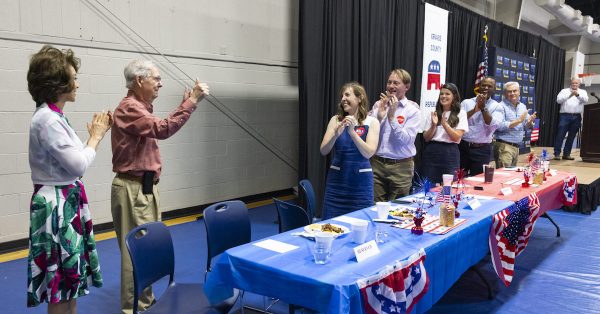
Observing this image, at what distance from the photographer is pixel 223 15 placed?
467 cm

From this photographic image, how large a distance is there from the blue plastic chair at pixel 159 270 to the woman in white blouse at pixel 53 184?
0.23 meters

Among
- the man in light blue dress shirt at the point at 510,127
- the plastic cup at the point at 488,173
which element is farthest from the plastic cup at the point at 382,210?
the man in light blue dress shirt at the point at 510,127

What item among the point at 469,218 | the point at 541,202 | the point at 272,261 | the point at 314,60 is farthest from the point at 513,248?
the point at 314,60

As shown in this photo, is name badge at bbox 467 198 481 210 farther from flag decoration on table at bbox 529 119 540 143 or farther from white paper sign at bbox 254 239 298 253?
flag decoration on table at bbox 529 119 540 143

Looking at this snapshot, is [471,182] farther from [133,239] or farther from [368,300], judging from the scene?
[133,239]

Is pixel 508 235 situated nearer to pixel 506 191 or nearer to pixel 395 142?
pixel 506 191

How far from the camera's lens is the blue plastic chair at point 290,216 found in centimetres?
246

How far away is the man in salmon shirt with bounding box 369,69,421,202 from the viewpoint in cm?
319

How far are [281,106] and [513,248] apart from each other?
3.47 meters

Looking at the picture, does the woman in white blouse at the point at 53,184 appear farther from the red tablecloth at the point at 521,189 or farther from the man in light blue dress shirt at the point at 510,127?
the man in light blue dress shirt at the point at 510,127

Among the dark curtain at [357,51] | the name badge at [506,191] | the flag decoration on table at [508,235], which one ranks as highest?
the dark curtain at [357,51]

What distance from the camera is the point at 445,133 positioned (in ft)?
12.0

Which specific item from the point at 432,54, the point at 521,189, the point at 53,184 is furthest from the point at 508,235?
the point at 432,54

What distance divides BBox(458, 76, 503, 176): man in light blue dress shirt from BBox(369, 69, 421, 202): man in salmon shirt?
1.16 m
